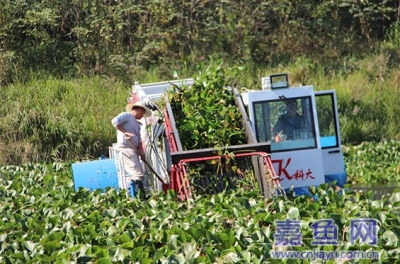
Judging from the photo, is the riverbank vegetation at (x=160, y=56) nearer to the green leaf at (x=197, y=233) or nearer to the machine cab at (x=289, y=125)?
the machine cab at (x=289, y=125)

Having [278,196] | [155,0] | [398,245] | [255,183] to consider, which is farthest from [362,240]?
[155,0]

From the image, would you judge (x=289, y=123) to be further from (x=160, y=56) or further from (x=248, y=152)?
(x=160, y=56)

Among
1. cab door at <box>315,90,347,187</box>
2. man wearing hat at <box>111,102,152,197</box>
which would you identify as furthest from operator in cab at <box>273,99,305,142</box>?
man wearing hat at <box>111,102,152,197</box>

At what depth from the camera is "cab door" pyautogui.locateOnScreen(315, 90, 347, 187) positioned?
14.6m

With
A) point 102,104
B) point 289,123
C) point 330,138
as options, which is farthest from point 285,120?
point 102,104

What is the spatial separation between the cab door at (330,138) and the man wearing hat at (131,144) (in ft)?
10.4

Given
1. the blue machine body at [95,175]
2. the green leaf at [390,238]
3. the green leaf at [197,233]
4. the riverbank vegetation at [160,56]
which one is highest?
the riverbank vegetation at [160,56]

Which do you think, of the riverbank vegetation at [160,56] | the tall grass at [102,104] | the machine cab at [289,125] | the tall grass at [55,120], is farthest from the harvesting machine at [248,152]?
the riverbank vegetation at [160,56]

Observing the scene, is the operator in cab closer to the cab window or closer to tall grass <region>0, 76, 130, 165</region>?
the cab window

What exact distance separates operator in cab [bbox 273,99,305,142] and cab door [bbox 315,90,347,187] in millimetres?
1004

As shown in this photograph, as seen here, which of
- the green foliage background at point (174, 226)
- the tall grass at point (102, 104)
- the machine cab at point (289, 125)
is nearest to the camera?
the green foliage background at point (174, 226)

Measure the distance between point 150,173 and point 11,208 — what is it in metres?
2.91

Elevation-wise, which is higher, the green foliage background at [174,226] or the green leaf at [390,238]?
the green foliage background at [174,226]

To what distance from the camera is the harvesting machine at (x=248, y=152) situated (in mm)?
11664
